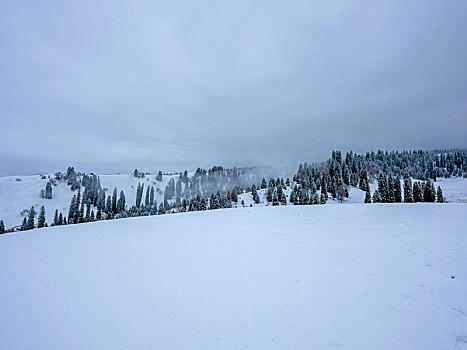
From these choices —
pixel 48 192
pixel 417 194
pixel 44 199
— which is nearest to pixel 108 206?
pixel 44 199

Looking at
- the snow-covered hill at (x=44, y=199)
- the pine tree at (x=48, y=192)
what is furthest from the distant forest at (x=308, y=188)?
the snow-covered hill at (x=44, y=199)

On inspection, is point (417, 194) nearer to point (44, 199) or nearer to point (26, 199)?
point (44, 199)

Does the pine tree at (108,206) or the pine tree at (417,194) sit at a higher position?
the pine tree at (417,194)

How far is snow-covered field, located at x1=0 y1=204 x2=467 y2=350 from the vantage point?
3.49m

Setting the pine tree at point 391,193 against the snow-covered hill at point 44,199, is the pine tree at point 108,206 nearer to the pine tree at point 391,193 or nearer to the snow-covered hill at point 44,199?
the snow-covered hill at point 44,199

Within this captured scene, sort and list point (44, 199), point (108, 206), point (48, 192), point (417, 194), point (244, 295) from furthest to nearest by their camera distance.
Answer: point (48, 192) → point (44, 199) → point (108, 206) → point (417, 194) → point (244, 295)

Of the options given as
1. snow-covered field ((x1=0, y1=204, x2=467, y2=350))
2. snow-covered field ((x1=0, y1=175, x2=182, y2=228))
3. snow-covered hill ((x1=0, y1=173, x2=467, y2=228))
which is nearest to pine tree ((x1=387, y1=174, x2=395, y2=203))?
snow-covered hill ((x1=0, y1=173, x2=467, y2=228))

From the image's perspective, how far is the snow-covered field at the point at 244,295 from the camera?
11.5ft

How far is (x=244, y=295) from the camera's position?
4801mm

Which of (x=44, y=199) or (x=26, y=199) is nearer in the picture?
(x=26, y=199)

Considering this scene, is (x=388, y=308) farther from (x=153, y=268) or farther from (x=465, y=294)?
(x=153, y=268)

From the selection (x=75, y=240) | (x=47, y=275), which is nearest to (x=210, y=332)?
(x=47, y=275)

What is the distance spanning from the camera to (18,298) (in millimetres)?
5156

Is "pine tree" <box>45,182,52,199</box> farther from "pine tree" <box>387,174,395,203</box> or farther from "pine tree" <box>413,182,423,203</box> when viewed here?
"pine tree" <box>413,182,423,203</box>
